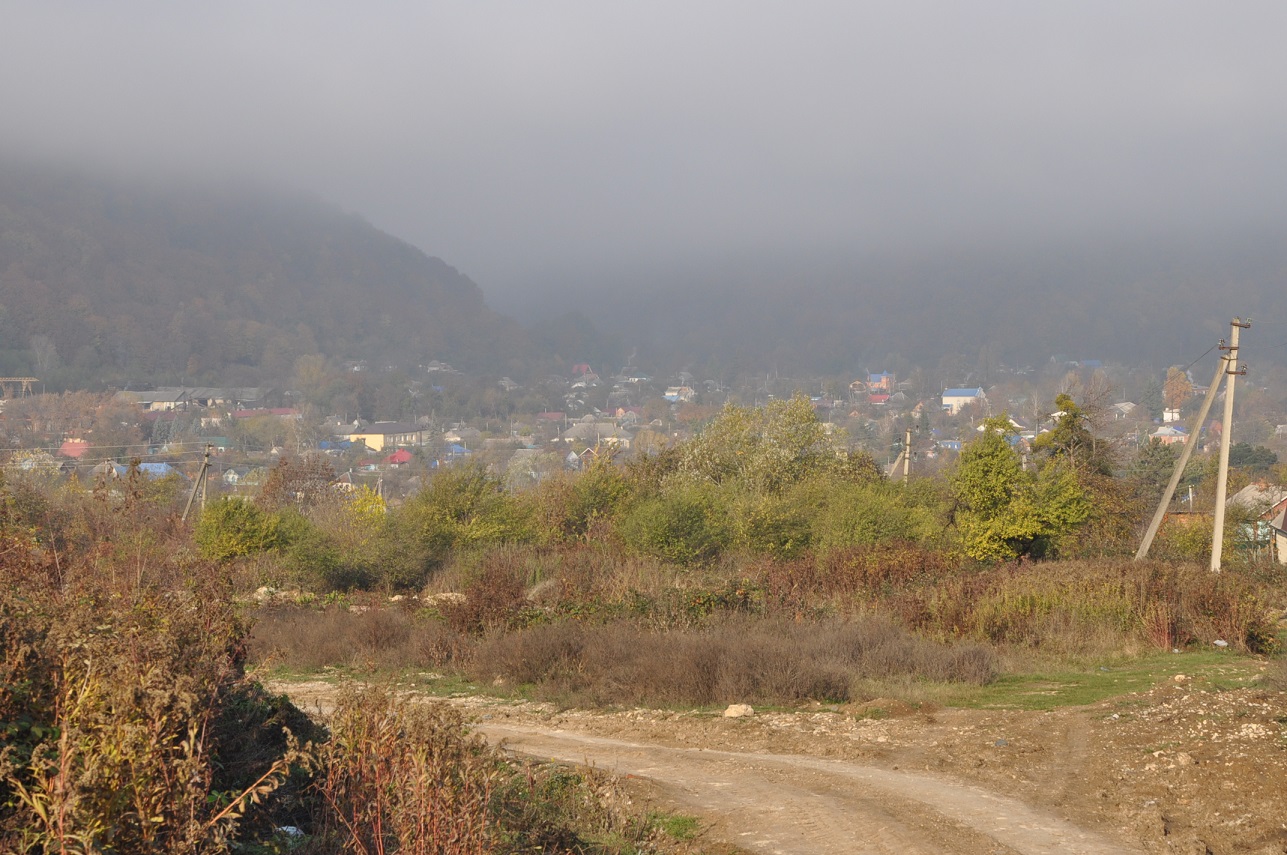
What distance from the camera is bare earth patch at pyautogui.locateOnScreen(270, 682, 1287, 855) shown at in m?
7.19

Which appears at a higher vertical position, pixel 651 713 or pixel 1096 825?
pixel 1096 825

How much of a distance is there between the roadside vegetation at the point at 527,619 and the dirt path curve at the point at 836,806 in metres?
0.73

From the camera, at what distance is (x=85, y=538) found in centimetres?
2834

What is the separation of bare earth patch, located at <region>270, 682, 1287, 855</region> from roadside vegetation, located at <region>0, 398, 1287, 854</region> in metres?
0.87

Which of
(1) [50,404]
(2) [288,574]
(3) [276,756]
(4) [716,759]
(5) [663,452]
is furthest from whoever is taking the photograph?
(1) [50,404]

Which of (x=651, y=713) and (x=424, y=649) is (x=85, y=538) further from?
(x=651, y=713)

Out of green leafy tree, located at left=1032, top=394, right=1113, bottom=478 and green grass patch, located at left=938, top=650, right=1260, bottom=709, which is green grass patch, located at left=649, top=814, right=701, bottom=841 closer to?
green grass patch, located at left=938, top=650, right=1260, bottom=709

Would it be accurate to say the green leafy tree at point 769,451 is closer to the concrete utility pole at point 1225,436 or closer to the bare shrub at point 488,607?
the concrete utility pole at point 1225,436

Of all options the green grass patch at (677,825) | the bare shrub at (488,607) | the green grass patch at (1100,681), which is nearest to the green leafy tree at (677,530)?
the bare shrub at (488,607)

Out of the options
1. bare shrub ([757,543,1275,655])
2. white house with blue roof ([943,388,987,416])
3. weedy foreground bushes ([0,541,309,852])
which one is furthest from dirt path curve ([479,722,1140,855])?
white house with blue roof ([943,388,987,416])

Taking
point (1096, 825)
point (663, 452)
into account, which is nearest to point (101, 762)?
point (1096, 825)

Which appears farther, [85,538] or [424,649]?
[85,538]

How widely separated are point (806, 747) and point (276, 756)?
18.8 ft

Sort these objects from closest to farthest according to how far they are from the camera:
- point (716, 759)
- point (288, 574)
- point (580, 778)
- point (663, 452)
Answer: point (580, 778) < point (716, 759) < point (288, 574) < point (663, 452)
